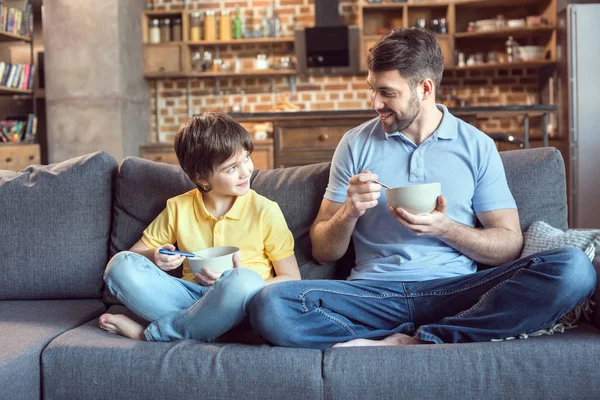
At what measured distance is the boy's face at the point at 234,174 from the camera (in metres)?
1.85

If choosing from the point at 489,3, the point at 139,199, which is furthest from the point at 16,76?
the point at 139,199

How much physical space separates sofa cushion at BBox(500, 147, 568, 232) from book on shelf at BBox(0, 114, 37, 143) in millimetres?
5059

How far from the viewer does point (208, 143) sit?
1.84 metres

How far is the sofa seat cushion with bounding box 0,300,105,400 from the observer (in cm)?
153

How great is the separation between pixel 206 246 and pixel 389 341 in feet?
1.85

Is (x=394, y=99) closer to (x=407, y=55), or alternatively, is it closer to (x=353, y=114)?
(x=407, y=55)

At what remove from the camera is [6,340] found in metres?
1.67

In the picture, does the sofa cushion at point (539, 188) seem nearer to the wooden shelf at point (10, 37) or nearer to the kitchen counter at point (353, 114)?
the kitchen counter at point (353, 114)

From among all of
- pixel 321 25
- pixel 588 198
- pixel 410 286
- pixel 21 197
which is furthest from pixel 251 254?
pixel 321 25

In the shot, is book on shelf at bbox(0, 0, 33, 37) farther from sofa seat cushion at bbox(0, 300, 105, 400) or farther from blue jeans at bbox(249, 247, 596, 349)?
blue jeans at bbox(249, 247, 596, 349)

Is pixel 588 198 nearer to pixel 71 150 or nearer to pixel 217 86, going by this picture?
A: pixel 217 86

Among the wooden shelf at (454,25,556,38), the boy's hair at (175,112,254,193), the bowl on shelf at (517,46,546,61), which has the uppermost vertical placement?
the wooden shelf at (454,25,556,38)

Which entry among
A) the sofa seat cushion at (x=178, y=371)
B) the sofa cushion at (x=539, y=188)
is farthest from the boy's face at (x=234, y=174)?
the sofa cushion at (x=539, y=188)

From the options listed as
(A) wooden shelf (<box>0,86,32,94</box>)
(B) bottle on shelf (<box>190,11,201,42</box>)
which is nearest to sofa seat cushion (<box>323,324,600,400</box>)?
(A) wooden shelf (<box>0,86,32,94</box>)
